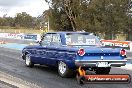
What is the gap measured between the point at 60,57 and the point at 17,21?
12302cm

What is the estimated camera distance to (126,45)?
105 feet

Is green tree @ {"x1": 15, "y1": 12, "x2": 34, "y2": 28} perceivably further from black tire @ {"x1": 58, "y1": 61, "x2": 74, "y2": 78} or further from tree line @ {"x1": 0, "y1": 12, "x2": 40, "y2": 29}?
black tire @ {"x1": 58, "y1": 61, "x2": 74, "y2": 78}

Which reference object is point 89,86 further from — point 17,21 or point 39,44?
point 17,21

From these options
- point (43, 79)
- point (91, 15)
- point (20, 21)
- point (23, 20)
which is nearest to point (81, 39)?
point (43, 79)

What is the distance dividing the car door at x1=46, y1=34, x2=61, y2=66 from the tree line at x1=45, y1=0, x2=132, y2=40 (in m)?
34.6

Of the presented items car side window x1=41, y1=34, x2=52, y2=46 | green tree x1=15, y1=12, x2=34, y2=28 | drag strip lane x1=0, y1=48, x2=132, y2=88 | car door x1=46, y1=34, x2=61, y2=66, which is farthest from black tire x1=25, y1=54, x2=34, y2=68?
green tree x1=15, y1=12, x2=34, y2=28

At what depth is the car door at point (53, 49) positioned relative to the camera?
12405 mm

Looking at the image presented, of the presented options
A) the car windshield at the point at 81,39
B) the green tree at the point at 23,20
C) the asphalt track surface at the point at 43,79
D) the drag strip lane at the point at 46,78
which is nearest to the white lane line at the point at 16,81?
the asphalt track surface at the point at 43,79

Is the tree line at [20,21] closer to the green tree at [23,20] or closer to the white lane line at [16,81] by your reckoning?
the green tree at [23,20]

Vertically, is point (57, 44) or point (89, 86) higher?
point (57, 44)

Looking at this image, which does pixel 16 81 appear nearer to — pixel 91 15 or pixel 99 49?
pixel 99 49

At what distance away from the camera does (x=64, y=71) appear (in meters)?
11.8

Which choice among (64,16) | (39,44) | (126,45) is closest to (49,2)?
(64,16)

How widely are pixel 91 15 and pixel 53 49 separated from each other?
41.0m
